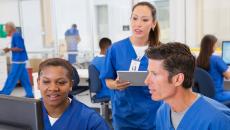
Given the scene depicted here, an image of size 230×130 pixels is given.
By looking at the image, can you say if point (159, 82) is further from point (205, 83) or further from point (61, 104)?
point (205, 83)

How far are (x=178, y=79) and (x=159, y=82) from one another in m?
0.08

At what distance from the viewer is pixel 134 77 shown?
5.75 ft

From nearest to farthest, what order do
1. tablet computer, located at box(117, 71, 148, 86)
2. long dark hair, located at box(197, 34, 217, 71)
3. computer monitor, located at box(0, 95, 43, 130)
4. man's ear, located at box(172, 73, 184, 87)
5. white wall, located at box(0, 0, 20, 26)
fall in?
computer monitor, located at box(0, 95, 43, 130)
man's ear, located at box(172, 73, 184, 87)
tablet computer, located at box(117, 71, 148, 86)
long dark hair, located at box(197, 34, 217, 71)
white wall, located at box(0, 0, 20, 26)

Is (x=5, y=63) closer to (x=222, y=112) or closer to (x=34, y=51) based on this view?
(x=34, y=51)

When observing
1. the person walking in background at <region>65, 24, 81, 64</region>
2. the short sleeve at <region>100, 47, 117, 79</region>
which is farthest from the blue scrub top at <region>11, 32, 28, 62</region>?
the short sleeve at <region>100, 47, 117, 79</region>

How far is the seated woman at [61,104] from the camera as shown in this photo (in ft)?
3.81

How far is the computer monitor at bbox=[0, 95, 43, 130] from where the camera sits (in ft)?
2.24

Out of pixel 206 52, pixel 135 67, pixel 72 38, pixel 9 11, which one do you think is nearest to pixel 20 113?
pixel 135 67

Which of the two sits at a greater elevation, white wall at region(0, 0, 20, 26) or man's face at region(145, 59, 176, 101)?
white wall at region(0, 0, 20, 26)

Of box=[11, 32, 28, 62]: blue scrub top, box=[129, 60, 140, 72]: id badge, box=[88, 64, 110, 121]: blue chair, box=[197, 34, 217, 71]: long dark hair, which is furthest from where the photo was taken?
box=[11, 32, 28, 62]: blue scrub top

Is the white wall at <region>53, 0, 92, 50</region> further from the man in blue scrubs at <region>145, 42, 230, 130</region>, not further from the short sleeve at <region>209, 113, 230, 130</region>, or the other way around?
the short sleeve at <region>209, 113, 230, 130</region>

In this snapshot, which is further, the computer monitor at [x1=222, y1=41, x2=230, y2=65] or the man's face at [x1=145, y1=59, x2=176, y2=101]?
the computer monitor at [x1=222, y1=41, x2=230, y2=65]

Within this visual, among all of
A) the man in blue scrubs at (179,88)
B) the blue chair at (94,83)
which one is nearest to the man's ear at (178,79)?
the man in blue scrubs at (179,88)

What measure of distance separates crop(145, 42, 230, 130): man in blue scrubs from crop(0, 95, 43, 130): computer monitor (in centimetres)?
62
